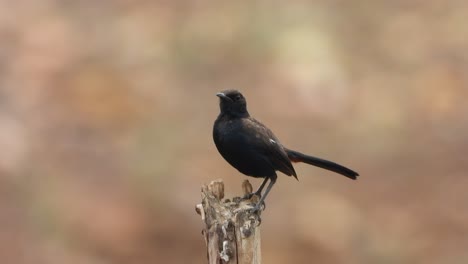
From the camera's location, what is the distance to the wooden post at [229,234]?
21.5ft

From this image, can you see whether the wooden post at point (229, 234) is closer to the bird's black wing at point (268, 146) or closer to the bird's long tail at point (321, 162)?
the bird's black wing at point (268, 146)

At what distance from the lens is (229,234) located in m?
6.60

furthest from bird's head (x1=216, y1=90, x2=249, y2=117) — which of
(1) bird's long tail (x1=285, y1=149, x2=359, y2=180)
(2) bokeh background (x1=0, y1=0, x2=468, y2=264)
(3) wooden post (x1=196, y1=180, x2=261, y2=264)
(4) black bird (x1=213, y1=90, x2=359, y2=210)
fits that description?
(2) bokeh background (x1=0, y1=0, x2=468, y2=264)

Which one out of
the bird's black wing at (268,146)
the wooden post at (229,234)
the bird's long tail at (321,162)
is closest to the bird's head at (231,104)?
the bird's black wing at (268,146)

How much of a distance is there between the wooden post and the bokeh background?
6474 mm

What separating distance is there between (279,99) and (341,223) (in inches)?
127

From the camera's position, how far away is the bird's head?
795 cm

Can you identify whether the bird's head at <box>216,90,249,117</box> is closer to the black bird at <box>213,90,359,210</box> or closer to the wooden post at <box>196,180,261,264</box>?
the black bird at <box>213,90,359,210</box>

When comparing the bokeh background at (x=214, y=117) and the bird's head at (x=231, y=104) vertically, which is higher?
the bokeh background at (x=214, y=117)

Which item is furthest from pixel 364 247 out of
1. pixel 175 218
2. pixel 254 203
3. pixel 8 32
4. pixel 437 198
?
pixel 8 32

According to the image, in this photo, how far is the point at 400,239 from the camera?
13750mm

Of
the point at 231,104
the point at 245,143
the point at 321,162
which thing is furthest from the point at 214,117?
the point at 245,143

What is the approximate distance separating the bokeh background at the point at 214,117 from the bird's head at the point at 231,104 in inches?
217

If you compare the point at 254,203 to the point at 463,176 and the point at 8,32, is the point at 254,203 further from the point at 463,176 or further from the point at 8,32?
the point at 8,32
